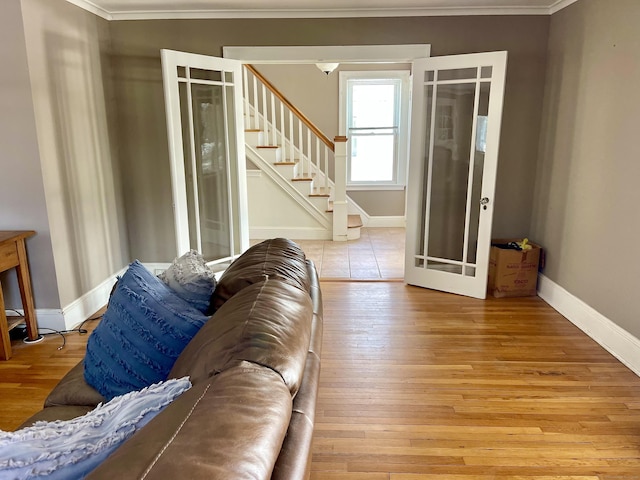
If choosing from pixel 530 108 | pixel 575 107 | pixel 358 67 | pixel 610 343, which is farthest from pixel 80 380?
pixel 358 67

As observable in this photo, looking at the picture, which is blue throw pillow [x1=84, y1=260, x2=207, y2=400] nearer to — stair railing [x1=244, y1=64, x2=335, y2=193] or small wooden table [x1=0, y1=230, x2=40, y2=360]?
small wooden table [x1=0, y1=230, x2=40, y2=360]

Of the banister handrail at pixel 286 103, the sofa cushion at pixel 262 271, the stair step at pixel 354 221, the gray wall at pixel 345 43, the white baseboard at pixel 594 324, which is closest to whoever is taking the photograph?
the sofa cushion at pixel 262 271

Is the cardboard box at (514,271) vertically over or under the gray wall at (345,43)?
under

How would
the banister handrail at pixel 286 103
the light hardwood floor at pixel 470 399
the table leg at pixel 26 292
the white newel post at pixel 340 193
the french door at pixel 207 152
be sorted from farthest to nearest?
the banister handrail at pixel 286 103, the white newel post at pixel 340 193, the french door at pixel 207 152, the table leg at pixel 26 292, the light hardwood floor at pixel 470 399

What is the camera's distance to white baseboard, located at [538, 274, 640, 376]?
2.82 metres

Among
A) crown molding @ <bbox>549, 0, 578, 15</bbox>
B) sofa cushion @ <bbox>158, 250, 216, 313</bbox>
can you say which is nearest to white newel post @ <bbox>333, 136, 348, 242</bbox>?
crown molding @ <bbox>549, 0, 578, 15</bbox>

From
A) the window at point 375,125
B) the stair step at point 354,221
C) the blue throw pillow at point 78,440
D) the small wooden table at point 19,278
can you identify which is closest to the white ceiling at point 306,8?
the small wooden table at point 19,278

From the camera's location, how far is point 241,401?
916 mm

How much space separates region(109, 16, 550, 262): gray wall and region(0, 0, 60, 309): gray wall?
1214 millimetres

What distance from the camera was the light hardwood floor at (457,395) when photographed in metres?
2.03

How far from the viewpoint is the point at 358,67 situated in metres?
6.57

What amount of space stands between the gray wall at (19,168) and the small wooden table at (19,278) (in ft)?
0.29

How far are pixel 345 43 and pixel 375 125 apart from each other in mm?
2938

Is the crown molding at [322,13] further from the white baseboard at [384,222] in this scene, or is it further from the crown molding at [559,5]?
the white baseboard at [384,222]
